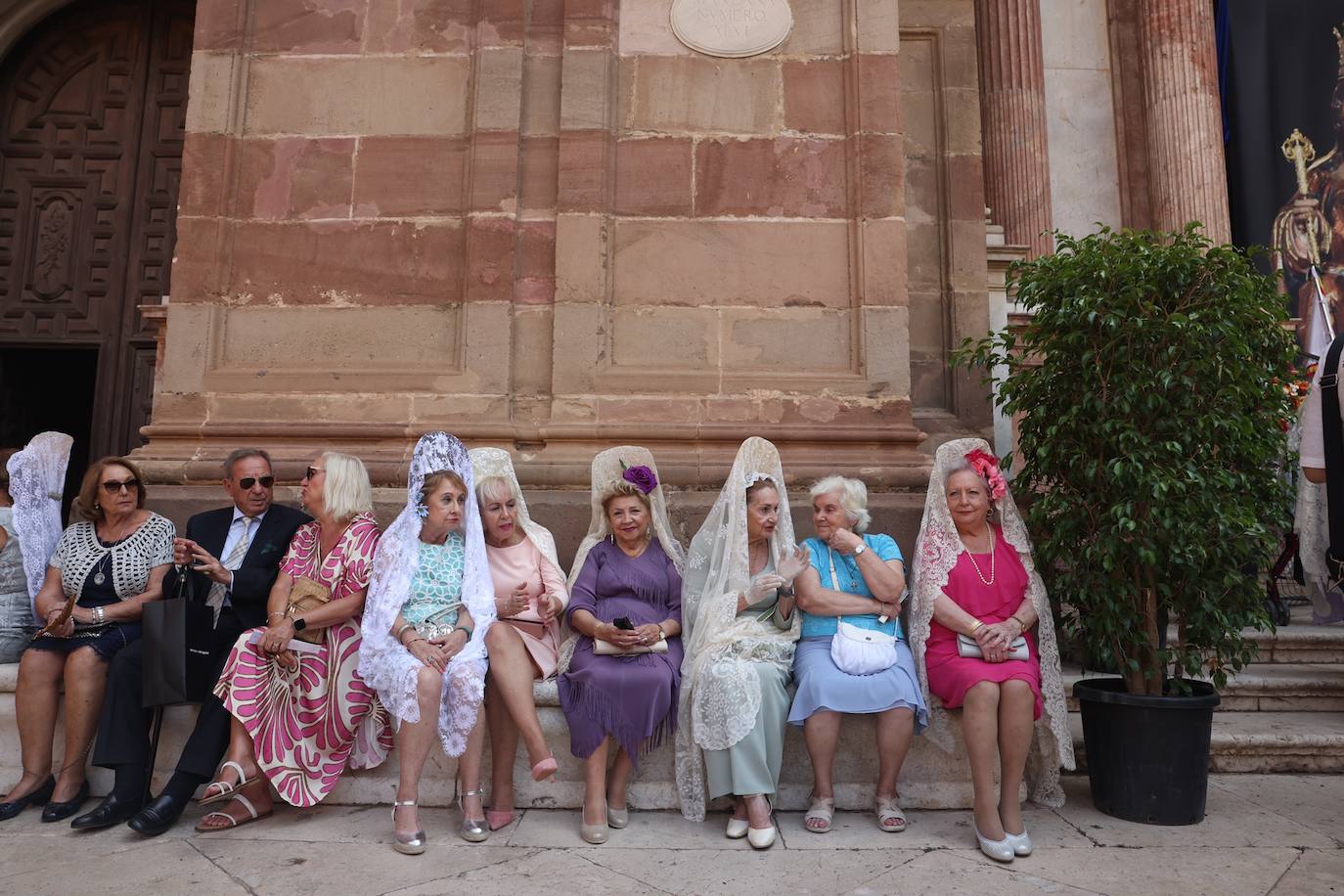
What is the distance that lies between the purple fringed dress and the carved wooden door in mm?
5229

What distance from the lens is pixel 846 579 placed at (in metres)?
4.38

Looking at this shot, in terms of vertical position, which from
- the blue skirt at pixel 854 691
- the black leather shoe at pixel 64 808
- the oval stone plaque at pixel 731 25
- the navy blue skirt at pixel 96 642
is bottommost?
the black leather shoe at pixel 64 808

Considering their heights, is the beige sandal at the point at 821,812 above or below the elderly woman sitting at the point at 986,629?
below

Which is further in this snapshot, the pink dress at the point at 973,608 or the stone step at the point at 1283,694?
the stone step at the point at 1283,694

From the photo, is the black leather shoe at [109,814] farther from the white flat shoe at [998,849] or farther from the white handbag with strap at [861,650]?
the white flat shoe at [998,849]

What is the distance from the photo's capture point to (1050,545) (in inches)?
169

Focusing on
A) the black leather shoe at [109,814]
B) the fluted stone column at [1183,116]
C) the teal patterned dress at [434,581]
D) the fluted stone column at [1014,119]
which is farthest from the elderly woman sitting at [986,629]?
the fluted stone column at [1183,116]

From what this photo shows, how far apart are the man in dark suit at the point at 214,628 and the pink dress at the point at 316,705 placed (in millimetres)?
172

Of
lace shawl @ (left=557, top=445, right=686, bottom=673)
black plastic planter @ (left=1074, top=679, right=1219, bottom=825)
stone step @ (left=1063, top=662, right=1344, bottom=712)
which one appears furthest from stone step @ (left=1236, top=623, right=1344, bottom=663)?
lace shawl @ (left=557, top=445, right=686, bottom=673)

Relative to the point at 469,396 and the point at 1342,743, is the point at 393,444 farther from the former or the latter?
the point at 1342,743

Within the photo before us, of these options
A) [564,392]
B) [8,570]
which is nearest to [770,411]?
[564,392]

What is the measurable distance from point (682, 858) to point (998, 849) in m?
1.21

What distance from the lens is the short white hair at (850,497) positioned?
4.45 meters

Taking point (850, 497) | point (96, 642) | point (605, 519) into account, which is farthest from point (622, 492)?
point (96, 642)
